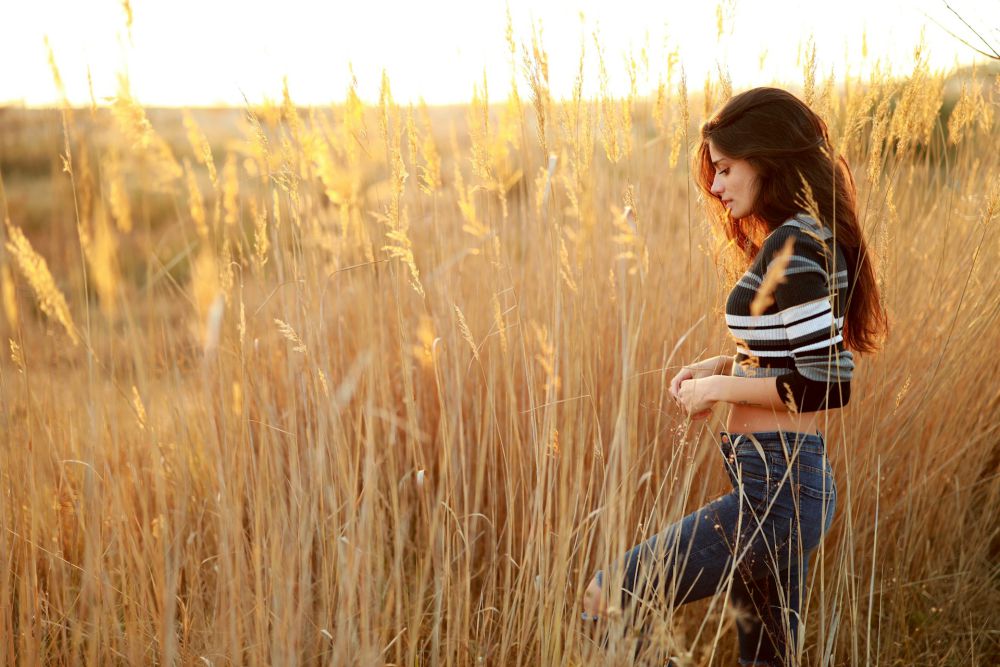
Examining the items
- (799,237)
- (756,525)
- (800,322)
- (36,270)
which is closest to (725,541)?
(756,525)

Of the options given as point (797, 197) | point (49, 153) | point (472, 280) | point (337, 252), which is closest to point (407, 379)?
point (337, 252)

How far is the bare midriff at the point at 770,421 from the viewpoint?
4.64ft

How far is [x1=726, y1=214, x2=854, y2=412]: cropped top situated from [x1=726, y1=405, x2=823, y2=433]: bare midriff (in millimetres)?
30

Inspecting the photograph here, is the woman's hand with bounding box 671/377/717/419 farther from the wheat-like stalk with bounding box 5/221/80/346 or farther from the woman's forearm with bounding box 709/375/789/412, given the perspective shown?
the wheat-like stalk with bounding box 5/221/80/346

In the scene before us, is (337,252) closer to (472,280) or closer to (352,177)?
(352,177)

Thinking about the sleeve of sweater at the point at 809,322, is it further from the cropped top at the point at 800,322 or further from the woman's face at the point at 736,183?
the woman's face at the point at 736,183

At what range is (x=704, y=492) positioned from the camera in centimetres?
179

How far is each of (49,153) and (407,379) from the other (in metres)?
0.67

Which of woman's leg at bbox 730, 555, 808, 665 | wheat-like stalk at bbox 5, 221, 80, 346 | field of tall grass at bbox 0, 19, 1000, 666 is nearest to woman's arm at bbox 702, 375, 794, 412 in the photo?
field of tall grass at bbox 0, 19, 1000, 666

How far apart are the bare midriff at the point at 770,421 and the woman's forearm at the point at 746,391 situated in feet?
0.21

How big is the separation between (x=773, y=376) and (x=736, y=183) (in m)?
0.39

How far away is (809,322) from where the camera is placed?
1.33 meters

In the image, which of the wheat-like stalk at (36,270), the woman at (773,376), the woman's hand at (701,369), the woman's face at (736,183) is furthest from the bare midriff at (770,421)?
the wheat-like stalk at (36,270)

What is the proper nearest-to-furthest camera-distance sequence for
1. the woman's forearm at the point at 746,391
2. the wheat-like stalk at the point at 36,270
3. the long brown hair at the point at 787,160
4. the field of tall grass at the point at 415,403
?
1. the wheat-like stalk at the point at 36,270
2. the field of tall grass at the point at 415,403
3. the woman's forearm at the point at 746,391
4. the long brown hair at the point at 787,160
